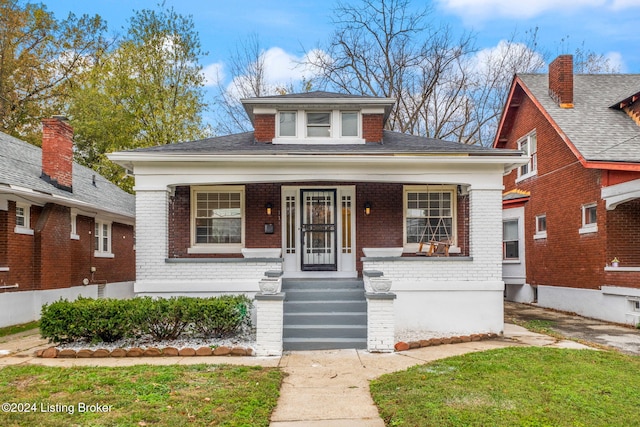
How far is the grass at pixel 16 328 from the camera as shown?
34.7ft

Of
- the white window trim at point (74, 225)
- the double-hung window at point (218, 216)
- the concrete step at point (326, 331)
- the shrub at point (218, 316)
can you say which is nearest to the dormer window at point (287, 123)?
the double-hung window at point (218, 216)

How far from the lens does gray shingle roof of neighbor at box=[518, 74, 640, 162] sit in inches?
500

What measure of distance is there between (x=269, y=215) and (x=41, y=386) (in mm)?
6568

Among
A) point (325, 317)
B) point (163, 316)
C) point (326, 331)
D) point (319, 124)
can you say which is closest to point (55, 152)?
point (319, 124)

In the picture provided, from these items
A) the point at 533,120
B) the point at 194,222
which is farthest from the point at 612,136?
the point at 194,222

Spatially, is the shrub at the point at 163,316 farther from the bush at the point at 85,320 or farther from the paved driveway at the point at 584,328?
the paved driveway at the point at 584,328

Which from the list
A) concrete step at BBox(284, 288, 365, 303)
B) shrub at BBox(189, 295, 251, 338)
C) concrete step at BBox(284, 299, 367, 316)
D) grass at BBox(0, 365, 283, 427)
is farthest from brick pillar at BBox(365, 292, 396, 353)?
shrub at BBox(189, 295, 251, 338)

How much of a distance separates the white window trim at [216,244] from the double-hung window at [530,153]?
1057 cm

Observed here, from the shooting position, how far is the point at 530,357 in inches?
295

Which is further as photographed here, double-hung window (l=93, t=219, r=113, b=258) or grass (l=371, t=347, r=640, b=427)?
double-hung window (l=93, t=219, r=113, b=258)

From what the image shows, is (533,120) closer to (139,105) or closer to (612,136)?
(612,136)

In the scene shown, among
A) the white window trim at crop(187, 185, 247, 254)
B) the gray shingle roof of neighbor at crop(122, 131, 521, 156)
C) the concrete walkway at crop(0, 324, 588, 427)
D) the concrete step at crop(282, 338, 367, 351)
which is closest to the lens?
the concrete walkway at crop(0, 324, 588, 427)

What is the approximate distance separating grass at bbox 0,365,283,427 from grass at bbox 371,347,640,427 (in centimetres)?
149

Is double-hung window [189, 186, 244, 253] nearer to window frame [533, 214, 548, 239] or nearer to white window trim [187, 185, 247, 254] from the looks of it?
white window trim [187, 185, 247, 254]
